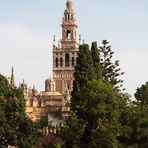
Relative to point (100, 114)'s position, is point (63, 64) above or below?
above

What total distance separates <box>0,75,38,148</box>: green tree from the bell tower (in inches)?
2836

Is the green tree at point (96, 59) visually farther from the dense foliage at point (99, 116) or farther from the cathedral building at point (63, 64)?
the cathedral building at point (63, 64)

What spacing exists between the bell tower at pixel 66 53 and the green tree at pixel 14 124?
72028 millimetres

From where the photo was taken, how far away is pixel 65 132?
158 ft

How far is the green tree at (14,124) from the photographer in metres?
50.8

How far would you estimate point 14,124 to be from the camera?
2028 inches

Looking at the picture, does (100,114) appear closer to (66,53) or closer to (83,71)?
(83,71)

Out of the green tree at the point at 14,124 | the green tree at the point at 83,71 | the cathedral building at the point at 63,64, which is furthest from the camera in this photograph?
the cathedral building at the point at 63,64

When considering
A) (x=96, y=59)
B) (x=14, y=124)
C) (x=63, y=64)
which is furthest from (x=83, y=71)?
(x=63, y=64)

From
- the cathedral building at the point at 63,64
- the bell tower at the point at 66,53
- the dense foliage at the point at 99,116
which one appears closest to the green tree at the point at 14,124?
the dense foliage at the point at 99,116

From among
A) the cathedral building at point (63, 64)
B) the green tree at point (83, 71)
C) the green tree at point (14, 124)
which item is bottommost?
the green tree at point (14, 124)

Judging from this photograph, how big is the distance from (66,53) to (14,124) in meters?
76.0

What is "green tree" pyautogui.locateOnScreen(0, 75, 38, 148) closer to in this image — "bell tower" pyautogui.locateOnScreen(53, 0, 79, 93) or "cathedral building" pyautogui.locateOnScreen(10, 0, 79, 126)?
"cathedral building" pyautogui.locateOnScreen(10, 0, 79, 126)

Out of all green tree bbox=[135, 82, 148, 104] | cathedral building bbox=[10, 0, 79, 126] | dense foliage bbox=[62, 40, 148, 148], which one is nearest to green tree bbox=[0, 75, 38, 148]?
dense foliage bbox=[62, 40, 148, 148]
